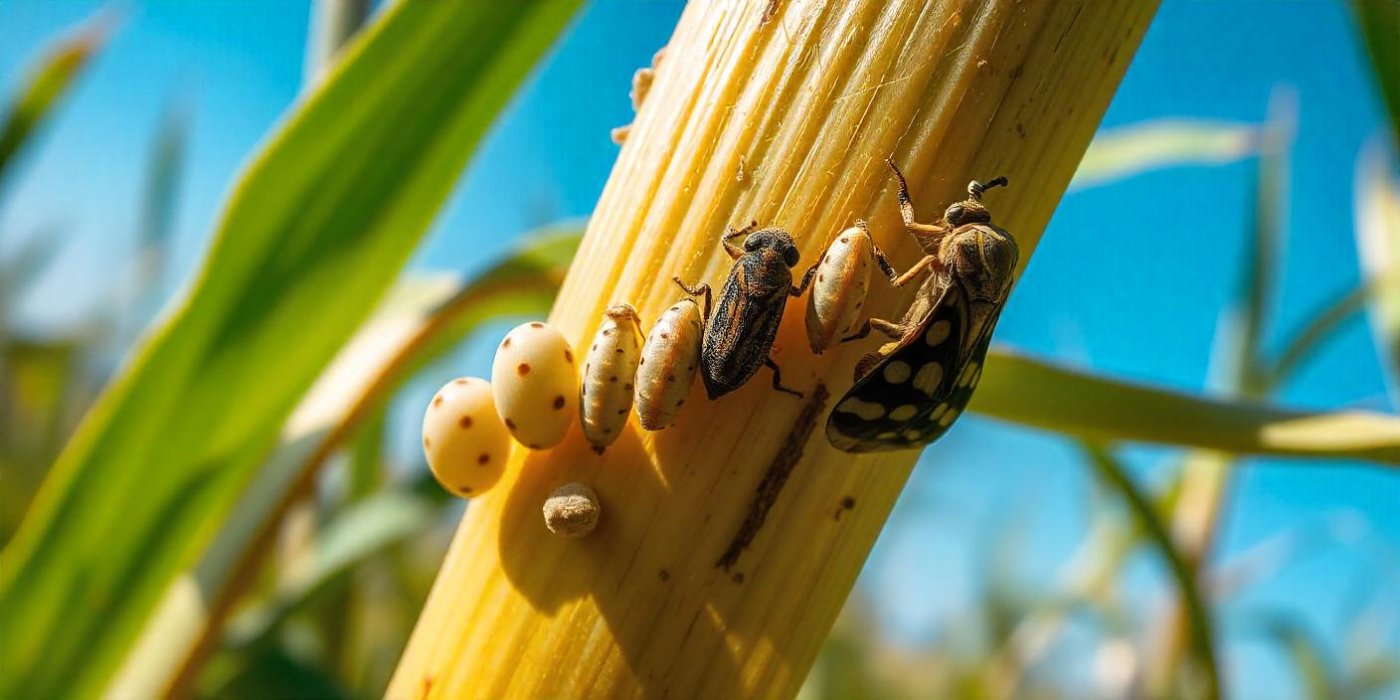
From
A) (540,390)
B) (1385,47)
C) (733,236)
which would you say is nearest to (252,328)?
(540,390)

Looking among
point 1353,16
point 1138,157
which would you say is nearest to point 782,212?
point 1353,16

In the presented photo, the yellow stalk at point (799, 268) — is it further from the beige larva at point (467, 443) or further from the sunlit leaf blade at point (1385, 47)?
the sunlit leaf blade at point (1385, 47)

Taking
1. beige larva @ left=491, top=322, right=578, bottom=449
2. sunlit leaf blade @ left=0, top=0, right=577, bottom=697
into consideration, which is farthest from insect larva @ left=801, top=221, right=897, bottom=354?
sunlit leaf blade @ left=0, top=0, right=577, bottom=697

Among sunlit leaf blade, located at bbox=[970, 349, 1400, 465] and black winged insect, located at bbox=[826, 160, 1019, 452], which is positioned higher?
sunlit leaf blade, located at bbox=[970, 349, 1400, 465]

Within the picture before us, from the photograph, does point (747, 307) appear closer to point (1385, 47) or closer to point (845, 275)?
point (845, 275)

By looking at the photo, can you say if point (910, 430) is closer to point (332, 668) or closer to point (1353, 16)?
point (1353, 16)

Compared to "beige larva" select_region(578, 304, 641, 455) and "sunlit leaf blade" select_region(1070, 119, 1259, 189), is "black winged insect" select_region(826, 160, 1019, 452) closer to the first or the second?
"beige larva" select_region(578, 304, 641, 455)

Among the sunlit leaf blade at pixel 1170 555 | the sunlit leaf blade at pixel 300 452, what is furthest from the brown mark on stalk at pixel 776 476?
the sunlit leaf blade at pixel 1170 555
